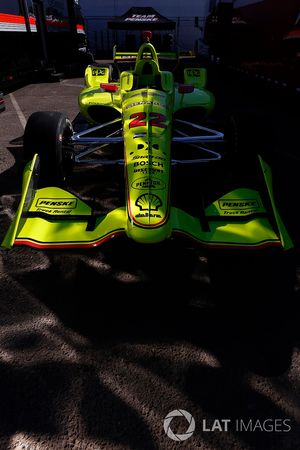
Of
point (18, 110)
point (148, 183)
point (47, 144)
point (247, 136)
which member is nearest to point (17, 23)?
point (18, 110)

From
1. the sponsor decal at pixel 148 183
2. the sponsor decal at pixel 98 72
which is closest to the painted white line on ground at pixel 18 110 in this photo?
the sponsor decal at pixel 98 72

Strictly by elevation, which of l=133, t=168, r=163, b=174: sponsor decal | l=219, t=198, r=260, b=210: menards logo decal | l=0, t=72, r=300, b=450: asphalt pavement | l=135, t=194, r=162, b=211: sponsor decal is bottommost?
l=0, t=72, r=300, b=450: asphalt pavement

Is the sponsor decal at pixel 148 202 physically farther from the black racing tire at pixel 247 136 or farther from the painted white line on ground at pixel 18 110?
the painted white line on ground at pixel 18 110

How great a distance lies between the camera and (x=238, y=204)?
2.63m

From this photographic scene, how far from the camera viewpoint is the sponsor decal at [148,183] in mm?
2547

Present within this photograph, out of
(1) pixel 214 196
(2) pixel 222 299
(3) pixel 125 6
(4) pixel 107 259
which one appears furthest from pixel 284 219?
(3) pixel 125 6

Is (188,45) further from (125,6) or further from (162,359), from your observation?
(162,359)

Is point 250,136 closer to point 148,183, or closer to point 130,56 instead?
point 148,183

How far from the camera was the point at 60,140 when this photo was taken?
11.2ft

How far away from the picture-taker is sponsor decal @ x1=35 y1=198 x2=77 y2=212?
2604 millimetres
